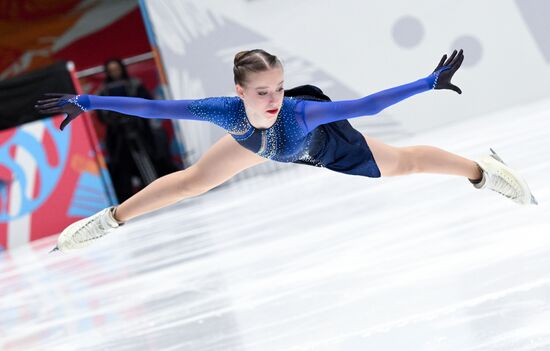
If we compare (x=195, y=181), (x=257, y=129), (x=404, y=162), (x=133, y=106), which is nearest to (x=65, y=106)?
(x=133, y=106)

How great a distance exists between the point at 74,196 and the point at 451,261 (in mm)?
4856

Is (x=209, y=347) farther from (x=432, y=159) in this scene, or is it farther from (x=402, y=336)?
(x=432, y=159)

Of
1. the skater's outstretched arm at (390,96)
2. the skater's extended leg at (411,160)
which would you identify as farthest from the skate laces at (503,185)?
the skater's outstretched arm at (390,96)

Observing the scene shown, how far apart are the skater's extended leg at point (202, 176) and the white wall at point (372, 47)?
16.1 feet

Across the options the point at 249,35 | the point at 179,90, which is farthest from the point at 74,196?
the point at 249,35

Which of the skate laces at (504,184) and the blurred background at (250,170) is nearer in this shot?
the blurred background at (250,170)

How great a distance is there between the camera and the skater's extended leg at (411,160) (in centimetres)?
278

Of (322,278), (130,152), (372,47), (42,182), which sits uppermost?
(322,278)

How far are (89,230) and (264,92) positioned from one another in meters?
1.15

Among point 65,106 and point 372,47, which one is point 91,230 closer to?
point 65,106

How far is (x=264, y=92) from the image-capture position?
7.82ft

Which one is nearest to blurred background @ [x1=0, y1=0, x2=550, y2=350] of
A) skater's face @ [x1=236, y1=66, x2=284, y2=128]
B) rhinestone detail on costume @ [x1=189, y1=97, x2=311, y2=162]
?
rhinestone detail on costume @ [x1=189, y1=97, x2=311, y2=162]

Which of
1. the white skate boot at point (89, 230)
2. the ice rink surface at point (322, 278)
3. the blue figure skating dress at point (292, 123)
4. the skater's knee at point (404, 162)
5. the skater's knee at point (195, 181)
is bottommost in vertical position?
the ice rink surface at point (322, 278)

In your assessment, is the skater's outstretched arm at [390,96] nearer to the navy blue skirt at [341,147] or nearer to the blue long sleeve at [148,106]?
the navy blue skirt at [341,147]
